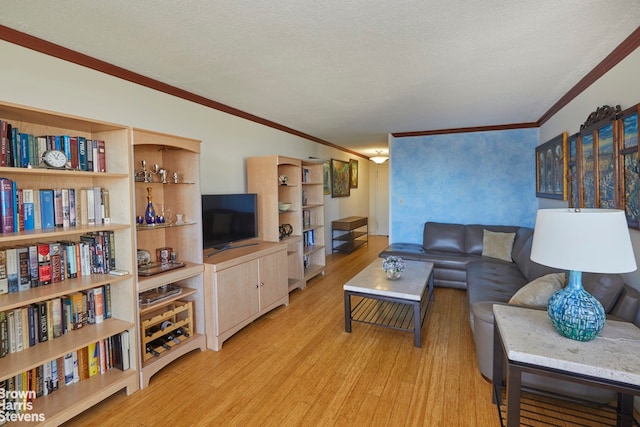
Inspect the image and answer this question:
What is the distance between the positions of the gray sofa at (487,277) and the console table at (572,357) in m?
0.24

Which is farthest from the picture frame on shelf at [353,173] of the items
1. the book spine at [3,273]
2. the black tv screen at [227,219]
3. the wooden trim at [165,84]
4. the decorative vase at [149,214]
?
the book spine at [3,273]

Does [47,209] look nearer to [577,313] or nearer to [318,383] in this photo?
[318,383]

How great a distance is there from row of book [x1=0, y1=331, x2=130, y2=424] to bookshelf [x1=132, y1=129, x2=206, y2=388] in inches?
9.6

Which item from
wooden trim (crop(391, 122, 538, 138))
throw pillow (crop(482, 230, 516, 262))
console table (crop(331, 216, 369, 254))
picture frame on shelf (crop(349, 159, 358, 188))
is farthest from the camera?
picture frame on shelf (crop(349, 159, 358, 188))

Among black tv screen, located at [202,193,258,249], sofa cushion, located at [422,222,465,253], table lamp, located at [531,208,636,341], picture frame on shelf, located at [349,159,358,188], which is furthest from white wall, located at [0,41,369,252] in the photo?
table lamp, located at [531,208,636,341]

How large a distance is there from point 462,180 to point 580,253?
3804 millimetres

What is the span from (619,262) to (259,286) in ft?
8.59

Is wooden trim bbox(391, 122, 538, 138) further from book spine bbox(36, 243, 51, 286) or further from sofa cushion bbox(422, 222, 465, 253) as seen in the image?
book spine bbox(36, 243, 51, 286)

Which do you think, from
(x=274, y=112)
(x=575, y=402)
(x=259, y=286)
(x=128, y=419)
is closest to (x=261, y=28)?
(x=274, y=112)

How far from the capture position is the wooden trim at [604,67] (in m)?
2.00

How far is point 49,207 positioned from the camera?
1.86 meters

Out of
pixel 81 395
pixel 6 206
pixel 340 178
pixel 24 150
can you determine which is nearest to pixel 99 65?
pixel 24 150

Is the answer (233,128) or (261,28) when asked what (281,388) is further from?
(233,128)

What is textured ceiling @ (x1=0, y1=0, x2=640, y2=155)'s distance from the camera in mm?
1675
